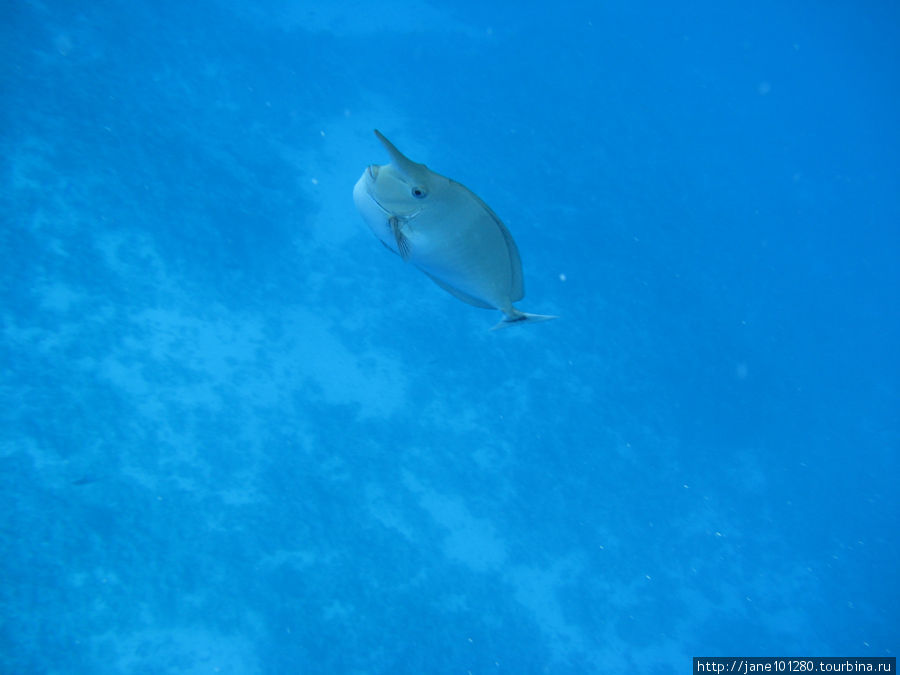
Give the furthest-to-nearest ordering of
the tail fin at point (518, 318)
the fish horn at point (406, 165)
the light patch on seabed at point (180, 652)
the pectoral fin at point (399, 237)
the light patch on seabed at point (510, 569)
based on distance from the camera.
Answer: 1. the light patch on seabed at point (510, 569)
2. the light patch on seabed at point (180, 652)
3. the tail fin at point (518, 318)
4. the pectoral fin at point (399, 237)
5. the fish horn at point (406, 165)

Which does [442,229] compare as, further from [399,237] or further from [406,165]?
[406,165]

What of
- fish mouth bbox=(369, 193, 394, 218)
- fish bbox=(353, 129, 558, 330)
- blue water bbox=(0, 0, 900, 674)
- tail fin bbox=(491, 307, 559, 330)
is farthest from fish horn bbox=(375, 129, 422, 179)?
blue water bbox=(0, 0, 900, 674)

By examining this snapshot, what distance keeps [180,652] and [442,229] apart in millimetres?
6061

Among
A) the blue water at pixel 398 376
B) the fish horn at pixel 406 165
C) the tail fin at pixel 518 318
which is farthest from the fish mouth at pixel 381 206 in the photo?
the blue water at pixel 398 376

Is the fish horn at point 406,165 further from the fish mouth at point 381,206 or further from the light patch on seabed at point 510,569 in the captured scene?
the light patch on seabed at point 510,569

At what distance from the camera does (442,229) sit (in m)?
1.96

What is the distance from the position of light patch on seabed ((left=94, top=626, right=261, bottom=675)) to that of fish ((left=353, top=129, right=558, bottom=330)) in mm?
5667

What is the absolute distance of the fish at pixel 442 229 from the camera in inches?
72.4

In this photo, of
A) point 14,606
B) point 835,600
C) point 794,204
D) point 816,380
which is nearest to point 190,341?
point 14,606

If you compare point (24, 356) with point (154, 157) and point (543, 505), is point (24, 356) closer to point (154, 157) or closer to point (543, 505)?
point (154, 157)

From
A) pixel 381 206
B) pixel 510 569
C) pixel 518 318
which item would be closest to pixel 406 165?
pixel 381 206

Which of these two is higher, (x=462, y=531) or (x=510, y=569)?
(x=462, y=531)

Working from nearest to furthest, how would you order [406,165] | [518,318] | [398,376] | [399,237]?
[406,165], [399,237], [518,318], [398,376]

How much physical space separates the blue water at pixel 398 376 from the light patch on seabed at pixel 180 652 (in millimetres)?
30
